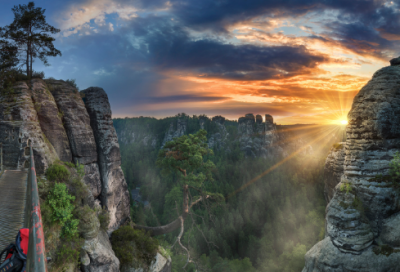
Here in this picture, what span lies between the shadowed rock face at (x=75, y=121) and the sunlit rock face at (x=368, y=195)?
18.1 metres

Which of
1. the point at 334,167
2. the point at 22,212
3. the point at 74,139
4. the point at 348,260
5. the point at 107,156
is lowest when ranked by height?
the point at 348,260

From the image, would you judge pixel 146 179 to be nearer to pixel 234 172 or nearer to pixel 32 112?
pixel 234 172

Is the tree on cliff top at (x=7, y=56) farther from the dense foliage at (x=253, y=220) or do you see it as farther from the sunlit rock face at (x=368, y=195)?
the sunlit rock face at (x=368, y=195)

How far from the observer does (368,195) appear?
457 inches

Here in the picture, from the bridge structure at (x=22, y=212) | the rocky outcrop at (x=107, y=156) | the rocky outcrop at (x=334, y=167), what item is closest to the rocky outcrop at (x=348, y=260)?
the rocky outcrop at (x=334, y=167)

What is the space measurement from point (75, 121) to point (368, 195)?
68.8 ft

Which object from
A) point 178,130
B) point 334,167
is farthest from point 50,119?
point 178,130

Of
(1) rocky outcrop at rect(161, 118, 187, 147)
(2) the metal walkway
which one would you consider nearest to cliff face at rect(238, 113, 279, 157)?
(1) rocky outcrop at rect(161, 118, 187, 147)

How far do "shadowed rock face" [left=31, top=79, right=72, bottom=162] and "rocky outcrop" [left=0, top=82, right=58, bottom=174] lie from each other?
3.46 feet

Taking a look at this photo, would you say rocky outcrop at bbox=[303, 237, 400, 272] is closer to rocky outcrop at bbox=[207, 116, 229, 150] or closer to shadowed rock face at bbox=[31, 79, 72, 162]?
shadowed rock face at bbox=[31, 79, 72, 162]

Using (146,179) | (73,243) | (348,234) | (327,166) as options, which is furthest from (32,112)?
(146,179)

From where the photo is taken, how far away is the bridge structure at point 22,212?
2535 millimetres

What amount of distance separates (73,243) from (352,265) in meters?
14.6

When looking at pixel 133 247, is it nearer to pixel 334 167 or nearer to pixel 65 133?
pixel 65 133
